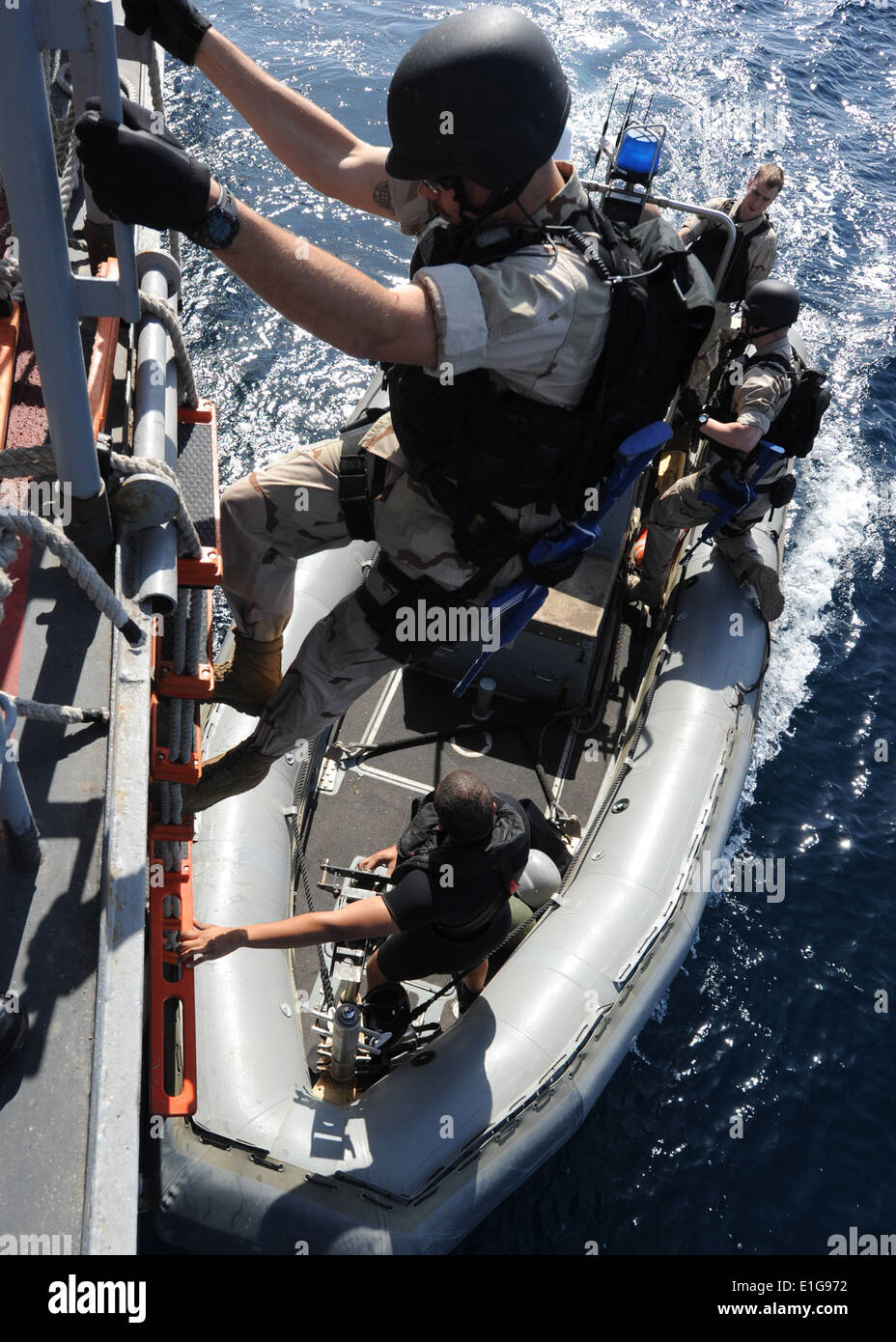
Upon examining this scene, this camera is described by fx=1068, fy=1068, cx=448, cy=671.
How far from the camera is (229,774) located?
4184 millimetres

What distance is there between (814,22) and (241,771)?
24.6m

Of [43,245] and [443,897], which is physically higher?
[43,245]

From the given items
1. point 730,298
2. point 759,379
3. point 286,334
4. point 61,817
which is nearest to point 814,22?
point 286,334

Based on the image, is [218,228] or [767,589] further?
[767,589]

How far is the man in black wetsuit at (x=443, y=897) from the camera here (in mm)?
4273

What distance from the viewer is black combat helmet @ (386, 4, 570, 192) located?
2.94 m

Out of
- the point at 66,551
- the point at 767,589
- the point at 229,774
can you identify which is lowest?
the point at 767,589

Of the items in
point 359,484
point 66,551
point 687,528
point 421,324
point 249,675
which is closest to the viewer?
point 66,551

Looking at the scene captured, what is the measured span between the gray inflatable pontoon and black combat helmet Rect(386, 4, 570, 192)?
3860 mm

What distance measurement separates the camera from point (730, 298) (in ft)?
28.9

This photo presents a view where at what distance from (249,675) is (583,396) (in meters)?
1.78

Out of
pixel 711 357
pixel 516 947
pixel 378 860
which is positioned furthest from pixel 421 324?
pixel 711 357

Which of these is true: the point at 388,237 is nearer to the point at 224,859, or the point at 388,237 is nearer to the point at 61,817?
the point at 224,859

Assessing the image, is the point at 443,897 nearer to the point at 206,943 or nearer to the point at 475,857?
the point at 475,857
